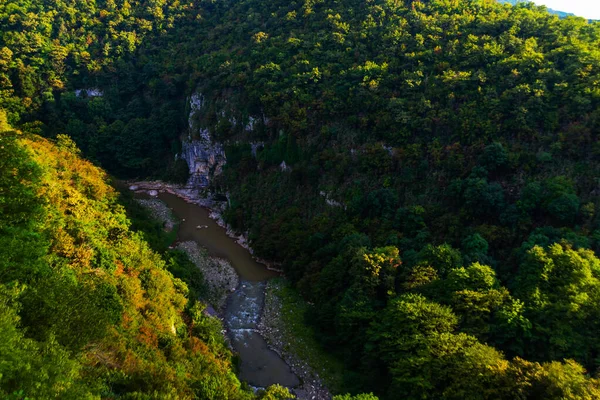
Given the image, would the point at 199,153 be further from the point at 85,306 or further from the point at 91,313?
the point at 91,313

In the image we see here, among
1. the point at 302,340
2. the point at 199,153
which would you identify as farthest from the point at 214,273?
the point at 199,153

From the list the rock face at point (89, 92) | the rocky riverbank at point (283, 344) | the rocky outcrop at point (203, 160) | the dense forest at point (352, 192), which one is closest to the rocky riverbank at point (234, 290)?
the rocky riverbank at point (283, 344)

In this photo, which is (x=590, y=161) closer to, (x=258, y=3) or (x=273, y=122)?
(x=273, y=122)

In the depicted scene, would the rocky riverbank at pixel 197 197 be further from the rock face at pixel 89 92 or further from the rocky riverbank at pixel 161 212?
the rock face at pixel 89 92

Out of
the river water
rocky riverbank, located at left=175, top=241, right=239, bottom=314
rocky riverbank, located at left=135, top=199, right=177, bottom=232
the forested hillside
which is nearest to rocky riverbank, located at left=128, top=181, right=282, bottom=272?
the river water

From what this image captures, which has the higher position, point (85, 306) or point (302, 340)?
point (85, 306)

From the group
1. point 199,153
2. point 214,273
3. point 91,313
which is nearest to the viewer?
point 91,313
